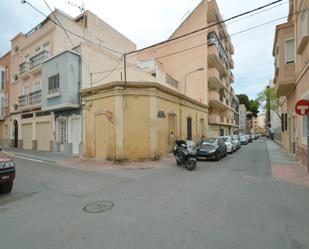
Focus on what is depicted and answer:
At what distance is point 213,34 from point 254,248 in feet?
87.9

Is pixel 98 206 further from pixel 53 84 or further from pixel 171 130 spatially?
pixel 53 84

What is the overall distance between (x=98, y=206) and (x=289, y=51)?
1448 centimetres

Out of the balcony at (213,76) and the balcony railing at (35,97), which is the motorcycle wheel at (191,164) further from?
the balcony at (213,76)

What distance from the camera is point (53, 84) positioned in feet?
51.4

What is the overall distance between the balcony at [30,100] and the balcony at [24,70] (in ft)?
6.21

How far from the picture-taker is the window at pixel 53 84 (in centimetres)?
1528

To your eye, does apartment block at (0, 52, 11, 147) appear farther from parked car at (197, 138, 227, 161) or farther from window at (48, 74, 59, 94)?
parked car at (197, 138, 227, 161)

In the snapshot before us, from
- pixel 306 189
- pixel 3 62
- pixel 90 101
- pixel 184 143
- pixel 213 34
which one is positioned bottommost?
pixel 306 189

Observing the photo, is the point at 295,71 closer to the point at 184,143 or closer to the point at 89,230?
the point at 184,143

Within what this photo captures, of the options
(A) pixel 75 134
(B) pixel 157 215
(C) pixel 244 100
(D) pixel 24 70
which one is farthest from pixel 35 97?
(C) pixel 244 100

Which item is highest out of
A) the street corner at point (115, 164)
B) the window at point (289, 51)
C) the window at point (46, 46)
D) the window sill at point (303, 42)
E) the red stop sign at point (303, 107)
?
the window at point (46, 46)

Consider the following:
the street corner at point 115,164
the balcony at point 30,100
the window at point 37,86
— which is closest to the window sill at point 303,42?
the street corner at point 115,164

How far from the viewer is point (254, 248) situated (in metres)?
3.22

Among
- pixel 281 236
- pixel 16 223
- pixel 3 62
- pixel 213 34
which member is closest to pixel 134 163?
pixel 16 223
